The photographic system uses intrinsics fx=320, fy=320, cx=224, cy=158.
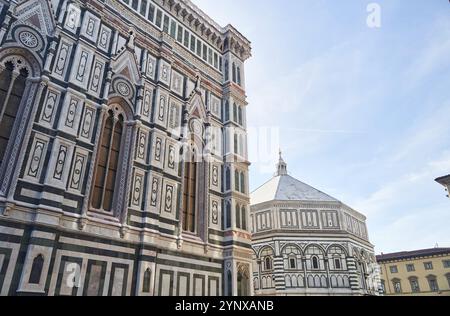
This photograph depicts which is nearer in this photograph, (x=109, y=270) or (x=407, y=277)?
(x=109, y=270)

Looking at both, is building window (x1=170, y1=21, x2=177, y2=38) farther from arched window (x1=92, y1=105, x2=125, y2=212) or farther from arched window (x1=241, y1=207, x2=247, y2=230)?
arched window (x1=241, y1=207, x2=247, y2=230)

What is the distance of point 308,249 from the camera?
3419cm

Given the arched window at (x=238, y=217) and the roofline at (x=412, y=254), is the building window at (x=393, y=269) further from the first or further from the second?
the arched window at (x=238, y=217)

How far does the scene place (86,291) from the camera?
9.45 metres

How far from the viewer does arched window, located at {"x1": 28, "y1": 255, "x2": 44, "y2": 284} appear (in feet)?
27.7

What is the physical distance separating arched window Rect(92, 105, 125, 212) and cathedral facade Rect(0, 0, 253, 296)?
0.04m

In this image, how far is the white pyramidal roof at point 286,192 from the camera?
126 feet

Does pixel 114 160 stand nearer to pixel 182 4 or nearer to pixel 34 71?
pixel 34 71

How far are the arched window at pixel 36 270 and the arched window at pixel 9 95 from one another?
315 cm

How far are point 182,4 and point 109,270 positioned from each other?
543 inches

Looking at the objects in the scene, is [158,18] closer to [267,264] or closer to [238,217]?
[238,217]
